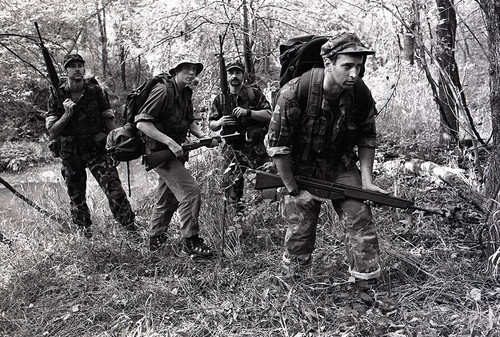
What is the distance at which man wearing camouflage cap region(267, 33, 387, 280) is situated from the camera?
2928 millimetres

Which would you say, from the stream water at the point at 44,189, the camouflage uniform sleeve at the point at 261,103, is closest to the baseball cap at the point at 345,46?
the camouflage uniform sleeve at the point at 261,103

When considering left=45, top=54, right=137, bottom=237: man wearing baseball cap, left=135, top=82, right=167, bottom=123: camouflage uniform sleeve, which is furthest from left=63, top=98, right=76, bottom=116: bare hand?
left=135, top=82, right=167, bottom=123: camouflage uniform sleeve

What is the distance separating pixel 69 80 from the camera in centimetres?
465

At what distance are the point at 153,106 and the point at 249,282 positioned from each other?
5.95 feet

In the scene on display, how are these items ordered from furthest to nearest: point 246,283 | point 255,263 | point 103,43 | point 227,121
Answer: point 103,43, point 227,121, point 255,263, point 246,283

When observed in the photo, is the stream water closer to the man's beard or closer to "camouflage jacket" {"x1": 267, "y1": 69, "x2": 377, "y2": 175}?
the man's beard

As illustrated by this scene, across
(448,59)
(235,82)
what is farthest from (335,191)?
(448,59)

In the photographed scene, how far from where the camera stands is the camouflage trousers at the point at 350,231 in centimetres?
303

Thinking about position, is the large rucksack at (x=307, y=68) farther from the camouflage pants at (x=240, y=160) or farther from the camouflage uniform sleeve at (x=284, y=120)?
the camouflage pants at (x=240, y=160)

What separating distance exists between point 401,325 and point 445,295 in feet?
1.85

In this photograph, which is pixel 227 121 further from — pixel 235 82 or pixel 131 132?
pixel 131 132

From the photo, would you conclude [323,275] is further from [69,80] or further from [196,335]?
[69,80]

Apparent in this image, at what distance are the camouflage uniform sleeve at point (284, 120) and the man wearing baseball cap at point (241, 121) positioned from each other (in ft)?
6.39

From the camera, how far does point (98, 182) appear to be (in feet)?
16.0
